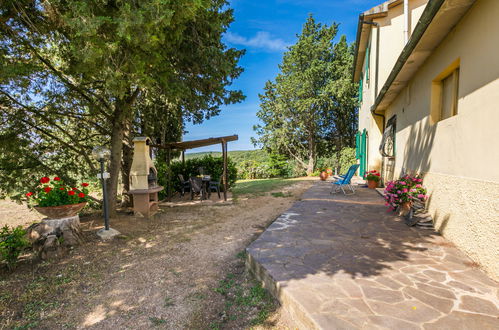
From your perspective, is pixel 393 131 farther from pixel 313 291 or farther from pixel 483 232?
pixel 313 291

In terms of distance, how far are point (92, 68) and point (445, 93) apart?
5.92 m

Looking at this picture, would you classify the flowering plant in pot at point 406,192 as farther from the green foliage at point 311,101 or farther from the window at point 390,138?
the green foliage at point 311,101

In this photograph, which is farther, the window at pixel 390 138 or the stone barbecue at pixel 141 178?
the window at pixel 390 138

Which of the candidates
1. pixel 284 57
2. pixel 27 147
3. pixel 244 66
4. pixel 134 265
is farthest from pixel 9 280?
pixel 284 57

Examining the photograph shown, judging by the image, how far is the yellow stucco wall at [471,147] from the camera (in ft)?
8.11

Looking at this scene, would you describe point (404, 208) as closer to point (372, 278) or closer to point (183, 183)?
point (372, 278)

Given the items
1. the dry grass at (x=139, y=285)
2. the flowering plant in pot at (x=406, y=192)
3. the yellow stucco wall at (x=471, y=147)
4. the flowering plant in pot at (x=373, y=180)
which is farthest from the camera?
the flowering plant in pot at (x=373, y=180)

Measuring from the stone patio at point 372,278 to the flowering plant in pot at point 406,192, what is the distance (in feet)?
2.02

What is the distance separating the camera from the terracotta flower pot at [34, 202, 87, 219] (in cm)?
416

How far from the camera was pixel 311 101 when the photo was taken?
56.7 feet

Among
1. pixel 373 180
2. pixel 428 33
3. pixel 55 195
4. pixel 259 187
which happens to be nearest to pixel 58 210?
pixel 55 195

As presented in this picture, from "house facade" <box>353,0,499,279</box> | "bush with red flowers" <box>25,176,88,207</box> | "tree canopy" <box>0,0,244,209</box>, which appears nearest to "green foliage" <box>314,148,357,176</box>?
"house facade" <box>353,0,499,279</box>

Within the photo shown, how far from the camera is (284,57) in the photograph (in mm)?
20312

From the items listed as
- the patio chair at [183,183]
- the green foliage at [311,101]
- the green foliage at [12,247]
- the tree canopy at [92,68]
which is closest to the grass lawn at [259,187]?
the patio chair at [183,183]
